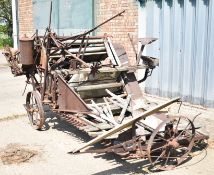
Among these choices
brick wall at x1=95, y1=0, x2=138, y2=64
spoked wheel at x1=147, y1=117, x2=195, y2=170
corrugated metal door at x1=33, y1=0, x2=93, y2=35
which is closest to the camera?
spoked wheel at x1=147, y1=117, x2=195, y2=170

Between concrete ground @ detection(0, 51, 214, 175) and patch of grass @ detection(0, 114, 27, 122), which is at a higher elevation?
patch of grass @ detection(0, 114, 27, 122)

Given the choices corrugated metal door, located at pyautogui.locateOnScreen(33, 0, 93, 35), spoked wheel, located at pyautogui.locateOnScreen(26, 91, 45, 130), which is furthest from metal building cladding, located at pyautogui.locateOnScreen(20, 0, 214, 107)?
spoked wheel, located at pyautogui.locateOnScreen(26, 91, 45, 130)

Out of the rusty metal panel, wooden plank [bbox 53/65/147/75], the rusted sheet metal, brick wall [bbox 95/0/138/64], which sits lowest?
the rusty metal panel

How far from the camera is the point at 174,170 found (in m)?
5.44

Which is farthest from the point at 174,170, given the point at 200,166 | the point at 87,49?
the point at 87,49

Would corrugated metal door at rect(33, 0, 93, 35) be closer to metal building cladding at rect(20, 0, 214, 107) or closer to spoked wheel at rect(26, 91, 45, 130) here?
metal building cladding at rect(20, 0, 214, 107)

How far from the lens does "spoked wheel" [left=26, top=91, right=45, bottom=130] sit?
23.7 feet

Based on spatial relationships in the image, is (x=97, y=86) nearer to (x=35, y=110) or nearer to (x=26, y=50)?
(x=35, y=110)

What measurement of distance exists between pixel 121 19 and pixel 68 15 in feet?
10.5

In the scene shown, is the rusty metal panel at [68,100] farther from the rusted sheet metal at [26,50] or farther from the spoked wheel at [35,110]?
the rusted sheet metal at [26,50]

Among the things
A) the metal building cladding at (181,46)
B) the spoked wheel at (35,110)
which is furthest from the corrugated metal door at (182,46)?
the spoked wheel at (35,110)

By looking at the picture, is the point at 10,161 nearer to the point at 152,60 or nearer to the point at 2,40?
the point at 152,60

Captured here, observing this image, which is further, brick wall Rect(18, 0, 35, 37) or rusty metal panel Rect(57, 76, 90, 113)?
brick wall Rect(18, 0, 35, 37)

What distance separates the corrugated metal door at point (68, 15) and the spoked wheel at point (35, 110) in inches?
192
